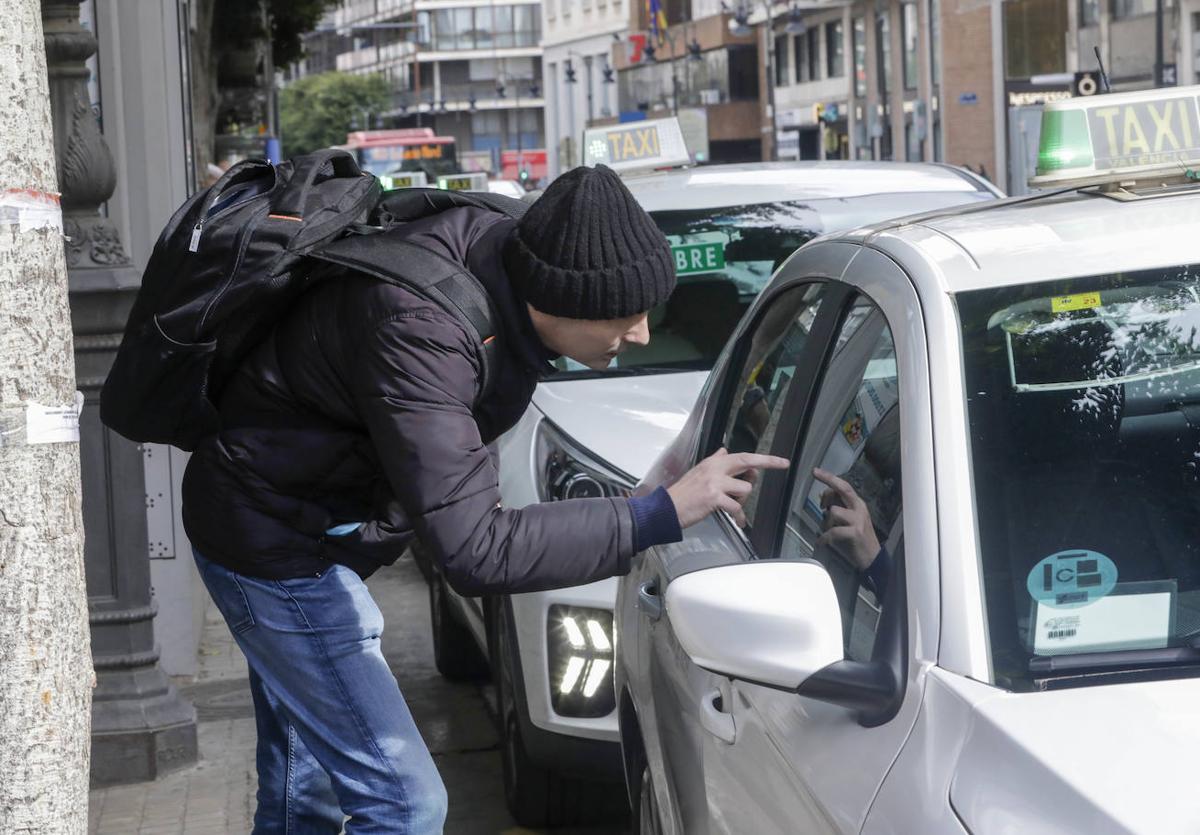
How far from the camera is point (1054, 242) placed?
260 centimetres

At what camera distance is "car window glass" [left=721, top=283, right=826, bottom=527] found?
10.2 ft

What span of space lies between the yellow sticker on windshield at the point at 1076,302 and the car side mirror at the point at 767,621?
1.85 ft

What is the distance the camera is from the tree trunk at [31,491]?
2.45 metres

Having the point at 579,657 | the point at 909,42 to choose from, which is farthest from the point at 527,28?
the point at 579,657

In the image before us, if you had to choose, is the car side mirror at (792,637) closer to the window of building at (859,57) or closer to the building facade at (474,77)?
the window of building at (859,57)

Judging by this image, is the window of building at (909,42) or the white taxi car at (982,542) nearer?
the white taxi car at (982,542)

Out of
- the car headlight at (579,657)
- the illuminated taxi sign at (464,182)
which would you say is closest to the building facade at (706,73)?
the illuminated taxi sign at (464,182)

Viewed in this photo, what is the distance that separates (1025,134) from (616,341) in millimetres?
20344

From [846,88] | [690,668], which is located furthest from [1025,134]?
[846,88]

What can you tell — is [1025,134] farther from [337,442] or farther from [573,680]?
[337,442]

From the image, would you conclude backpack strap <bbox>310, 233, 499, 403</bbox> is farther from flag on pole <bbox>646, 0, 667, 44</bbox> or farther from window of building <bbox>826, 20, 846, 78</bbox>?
flag on pole <bbox>646, 0, 667, 44</bbox>

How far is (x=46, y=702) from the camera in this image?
249 centimetres

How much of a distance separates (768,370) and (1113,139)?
28.9 inches

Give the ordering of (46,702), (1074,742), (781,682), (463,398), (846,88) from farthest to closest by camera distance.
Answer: (846,88)
(463,398)
(46,702)
(781,682)
(1074,742)
